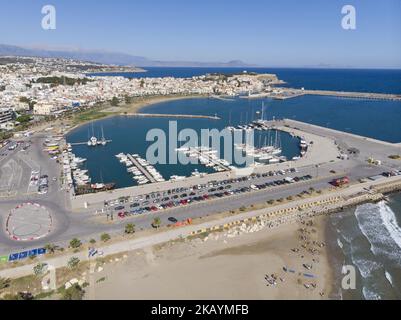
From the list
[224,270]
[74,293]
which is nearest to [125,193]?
[74,293]

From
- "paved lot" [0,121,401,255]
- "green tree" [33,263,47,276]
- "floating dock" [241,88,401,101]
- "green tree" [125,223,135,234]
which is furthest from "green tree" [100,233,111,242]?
"floating dock" [241,88,401,101]

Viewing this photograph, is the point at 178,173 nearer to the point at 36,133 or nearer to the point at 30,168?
the point at 30,168

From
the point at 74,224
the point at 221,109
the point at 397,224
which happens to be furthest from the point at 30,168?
the point at 221,109

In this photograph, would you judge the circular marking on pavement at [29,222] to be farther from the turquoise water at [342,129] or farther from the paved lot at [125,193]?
the turquoise water at [342,129]

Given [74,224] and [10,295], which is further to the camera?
[74,224]

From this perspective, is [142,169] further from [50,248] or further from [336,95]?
[336,95]
